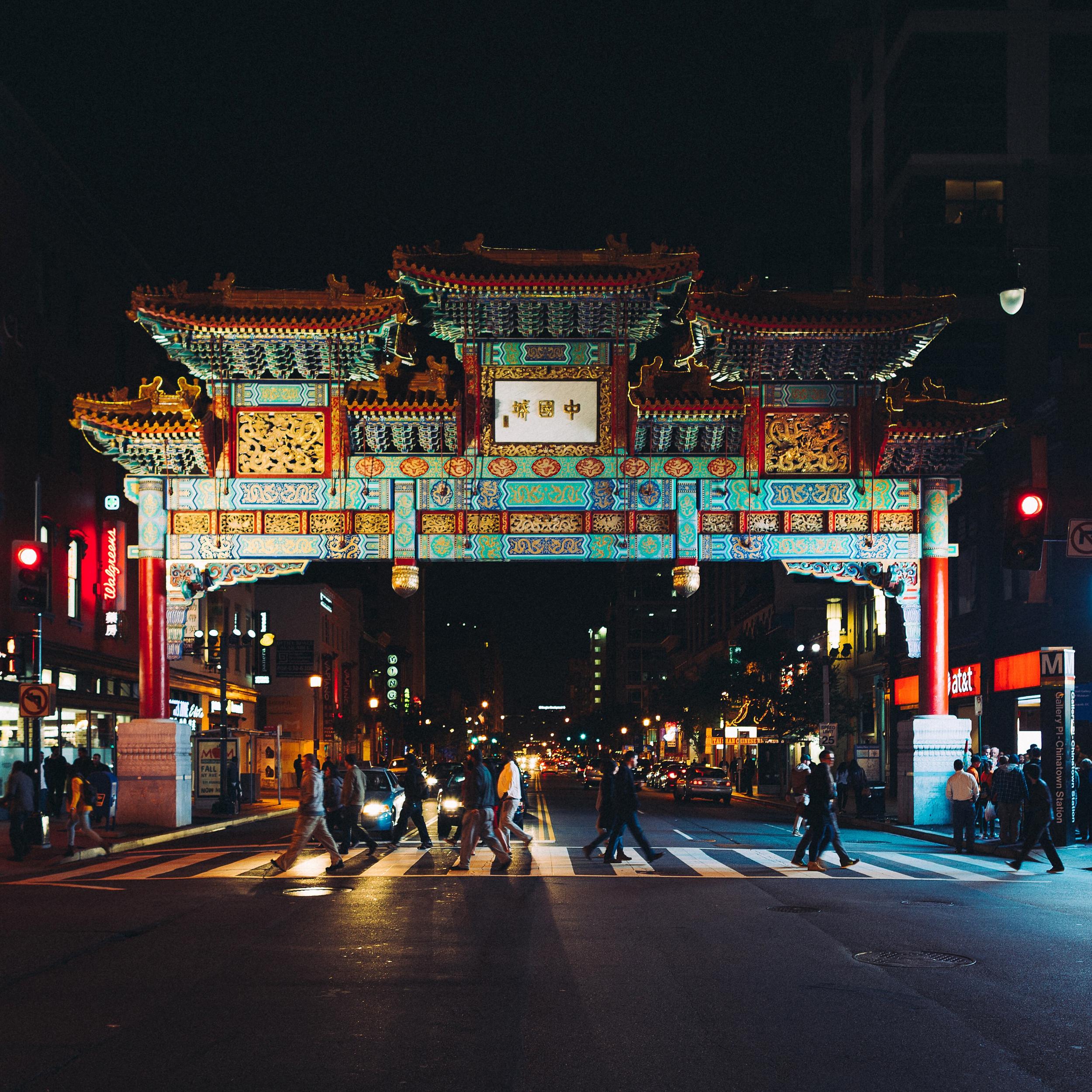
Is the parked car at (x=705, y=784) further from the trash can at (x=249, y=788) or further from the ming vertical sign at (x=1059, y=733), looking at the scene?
the ming vertical sign at (x=1059, y=733)

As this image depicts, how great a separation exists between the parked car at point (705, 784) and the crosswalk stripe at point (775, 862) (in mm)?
25761

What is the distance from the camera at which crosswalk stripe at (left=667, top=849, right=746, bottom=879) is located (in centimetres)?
1977

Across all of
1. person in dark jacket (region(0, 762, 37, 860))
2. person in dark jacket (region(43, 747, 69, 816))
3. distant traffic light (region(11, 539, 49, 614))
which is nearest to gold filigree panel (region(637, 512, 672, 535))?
distant traffic light (region(11, 539, 49, 614))

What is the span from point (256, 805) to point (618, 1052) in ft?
122

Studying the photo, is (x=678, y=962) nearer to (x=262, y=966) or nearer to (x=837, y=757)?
(x=262, y=966)

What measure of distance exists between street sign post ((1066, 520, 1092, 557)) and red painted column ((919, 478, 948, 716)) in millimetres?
6267

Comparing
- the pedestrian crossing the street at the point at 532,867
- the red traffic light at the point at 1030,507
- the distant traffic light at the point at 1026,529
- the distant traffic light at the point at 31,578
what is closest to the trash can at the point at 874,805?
the pedestrian crossing the street at the point at 532,867

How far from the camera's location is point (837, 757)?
61594mm

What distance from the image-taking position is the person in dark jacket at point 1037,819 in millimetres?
19781

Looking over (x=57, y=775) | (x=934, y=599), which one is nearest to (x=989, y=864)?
(x=934, y=599)

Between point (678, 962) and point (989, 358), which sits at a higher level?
point (989, 358)

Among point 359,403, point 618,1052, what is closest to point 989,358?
point 359,403

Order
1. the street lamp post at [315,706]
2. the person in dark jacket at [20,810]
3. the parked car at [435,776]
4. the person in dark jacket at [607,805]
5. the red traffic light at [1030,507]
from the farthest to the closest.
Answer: the street lamp post at [315,706], the parked car at [435,776], the person in dark jacket at [20,810], the person in dark jacket at [607,805], the red traffic light at [1030,507]

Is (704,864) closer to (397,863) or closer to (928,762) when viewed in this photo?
(397,863)
